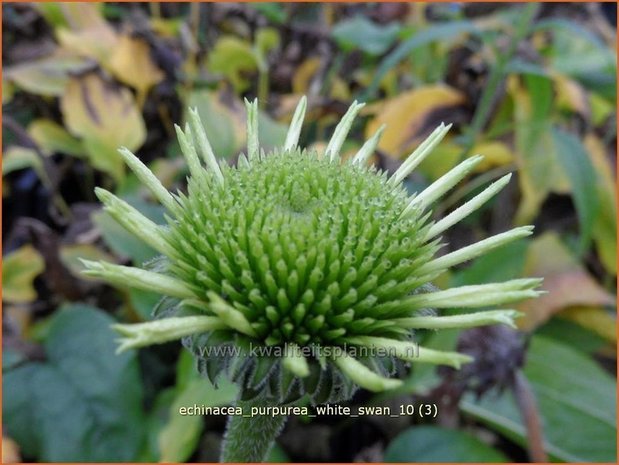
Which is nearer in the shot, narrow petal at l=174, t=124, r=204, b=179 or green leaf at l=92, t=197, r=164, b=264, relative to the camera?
narrow petal at l=174, t=124, r=204, b=179

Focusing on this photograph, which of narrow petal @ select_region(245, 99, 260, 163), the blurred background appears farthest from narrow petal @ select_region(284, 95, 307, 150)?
the blurred background

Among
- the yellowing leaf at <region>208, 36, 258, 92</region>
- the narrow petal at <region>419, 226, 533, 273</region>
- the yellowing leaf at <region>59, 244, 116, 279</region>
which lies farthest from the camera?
the yellowing leaf at <region>208, 36, 258, 92</region>

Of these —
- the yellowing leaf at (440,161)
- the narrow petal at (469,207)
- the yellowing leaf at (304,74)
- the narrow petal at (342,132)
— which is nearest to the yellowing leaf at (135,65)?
the yellowing leaf at (304,74)

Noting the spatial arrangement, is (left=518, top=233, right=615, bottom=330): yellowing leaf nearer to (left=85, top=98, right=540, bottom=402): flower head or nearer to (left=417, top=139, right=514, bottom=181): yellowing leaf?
(left=417, top=139, right=514, bottom=181): yellowing leaf

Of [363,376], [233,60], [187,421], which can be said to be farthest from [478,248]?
[233,60]

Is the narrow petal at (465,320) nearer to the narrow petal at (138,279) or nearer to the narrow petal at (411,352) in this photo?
the narrow petal at (411,352)

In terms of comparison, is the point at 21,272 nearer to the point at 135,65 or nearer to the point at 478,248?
the point at 135,65
